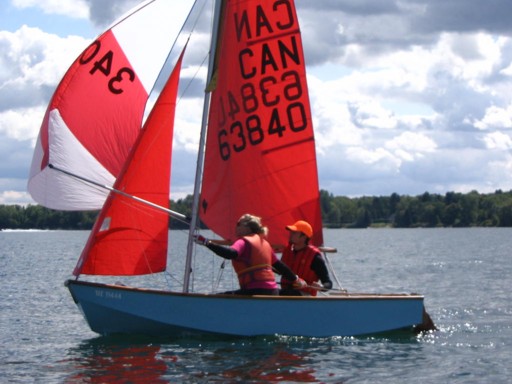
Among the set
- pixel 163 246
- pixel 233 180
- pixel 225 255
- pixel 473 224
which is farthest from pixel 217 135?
pixel 473 224

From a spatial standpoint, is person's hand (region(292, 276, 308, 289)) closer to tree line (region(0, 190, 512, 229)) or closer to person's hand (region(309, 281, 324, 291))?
person's hand (region(309, 281, 324, 291))

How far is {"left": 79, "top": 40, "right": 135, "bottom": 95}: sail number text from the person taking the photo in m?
15.4

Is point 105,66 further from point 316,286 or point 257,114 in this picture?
point 316,286

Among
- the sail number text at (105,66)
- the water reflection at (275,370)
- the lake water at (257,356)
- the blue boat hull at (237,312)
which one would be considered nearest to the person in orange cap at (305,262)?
the blue boat hull at (237,312)

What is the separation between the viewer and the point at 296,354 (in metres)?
14.3

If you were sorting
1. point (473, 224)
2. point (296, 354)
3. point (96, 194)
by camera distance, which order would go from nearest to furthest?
point (296, 354)
point (96, 194)
point (473, 224)

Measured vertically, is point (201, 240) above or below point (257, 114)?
below

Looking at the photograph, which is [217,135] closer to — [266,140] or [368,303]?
[266,140]

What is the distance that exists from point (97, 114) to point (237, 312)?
145 inches

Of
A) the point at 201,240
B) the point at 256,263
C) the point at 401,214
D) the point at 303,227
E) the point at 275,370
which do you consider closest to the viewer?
the point at 275,370

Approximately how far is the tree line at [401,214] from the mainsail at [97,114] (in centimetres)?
11450

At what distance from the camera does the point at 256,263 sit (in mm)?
14266

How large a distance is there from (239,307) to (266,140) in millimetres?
2901

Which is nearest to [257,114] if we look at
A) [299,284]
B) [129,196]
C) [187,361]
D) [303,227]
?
[303,227]
